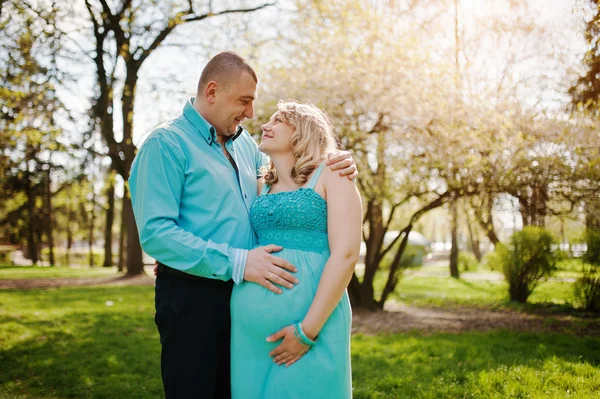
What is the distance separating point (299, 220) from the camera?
8.20ft

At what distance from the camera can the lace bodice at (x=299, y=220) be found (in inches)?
98.2

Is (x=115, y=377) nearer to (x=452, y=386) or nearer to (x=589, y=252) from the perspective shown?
(x=452, y=386)

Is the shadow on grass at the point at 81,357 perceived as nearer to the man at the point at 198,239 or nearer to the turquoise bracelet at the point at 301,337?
the man at the point at 198,239

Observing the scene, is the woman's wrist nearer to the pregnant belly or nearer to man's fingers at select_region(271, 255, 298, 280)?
the pregnant belly

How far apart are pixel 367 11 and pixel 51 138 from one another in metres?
6.54

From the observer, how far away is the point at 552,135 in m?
9.69

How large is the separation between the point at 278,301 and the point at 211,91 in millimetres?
1244

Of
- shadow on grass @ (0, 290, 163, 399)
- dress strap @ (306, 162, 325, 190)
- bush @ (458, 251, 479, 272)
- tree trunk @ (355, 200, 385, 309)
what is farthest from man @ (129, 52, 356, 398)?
bush @ (458, 251, 479, 272)

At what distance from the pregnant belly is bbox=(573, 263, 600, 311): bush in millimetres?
9418

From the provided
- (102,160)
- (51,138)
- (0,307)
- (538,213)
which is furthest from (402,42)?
(102,160)

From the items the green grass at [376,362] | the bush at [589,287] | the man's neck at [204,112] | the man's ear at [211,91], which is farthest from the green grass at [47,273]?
the man's ear at [211,91]

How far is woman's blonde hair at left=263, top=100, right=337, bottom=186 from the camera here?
104 inches

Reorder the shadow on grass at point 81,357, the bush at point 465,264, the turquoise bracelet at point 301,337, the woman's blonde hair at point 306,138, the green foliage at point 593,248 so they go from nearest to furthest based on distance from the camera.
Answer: the turquoise bracelet at point 301,337, the woman's blonde hair at point 306,138, the shadow on grass at point 81,357, the green foliage at point 593,248, the bush at point 465,264

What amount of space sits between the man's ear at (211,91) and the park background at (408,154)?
326cm
